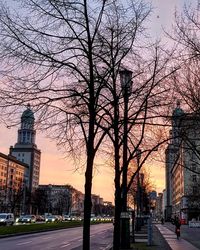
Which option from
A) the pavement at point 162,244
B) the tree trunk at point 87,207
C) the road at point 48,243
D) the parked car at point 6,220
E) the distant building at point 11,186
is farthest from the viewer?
the distant building at point 11,186

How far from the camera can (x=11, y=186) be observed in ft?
544

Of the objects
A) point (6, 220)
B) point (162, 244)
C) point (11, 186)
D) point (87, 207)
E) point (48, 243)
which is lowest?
point (48, 243)

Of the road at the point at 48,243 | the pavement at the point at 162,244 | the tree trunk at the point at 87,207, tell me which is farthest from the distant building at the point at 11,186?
the tree trunk at the point at 87,207

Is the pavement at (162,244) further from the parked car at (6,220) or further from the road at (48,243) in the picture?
the parked car at (6,220)

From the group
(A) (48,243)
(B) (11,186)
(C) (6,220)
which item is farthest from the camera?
(B) (11,186)

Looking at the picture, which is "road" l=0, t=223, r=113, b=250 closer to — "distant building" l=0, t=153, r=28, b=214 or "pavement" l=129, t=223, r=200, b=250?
"pavement" l=129, t=223, r=200, b=250

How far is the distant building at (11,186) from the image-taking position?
144 metres

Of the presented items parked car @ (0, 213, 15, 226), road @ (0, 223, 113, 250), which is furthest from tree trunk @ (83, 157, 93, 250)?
parked car @ (0, 213, 15, 226)

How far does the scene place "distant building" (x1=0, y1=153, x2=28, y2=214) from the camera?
14443 cm

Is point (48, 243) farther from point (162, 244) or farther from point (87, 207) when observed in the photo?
point (87, 207)

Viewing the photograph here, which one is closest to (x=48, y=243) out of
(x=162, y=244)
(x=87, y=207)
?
(x=162, y=244)

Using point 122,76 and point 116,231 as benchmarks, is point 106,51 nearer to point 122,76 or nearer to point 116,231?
point 122,76

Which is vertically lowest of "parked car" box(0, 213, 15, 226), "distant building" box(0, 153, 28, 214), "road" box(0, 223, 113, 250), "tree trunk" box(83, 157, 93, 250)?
"road" box(0, 223, 113, 250)

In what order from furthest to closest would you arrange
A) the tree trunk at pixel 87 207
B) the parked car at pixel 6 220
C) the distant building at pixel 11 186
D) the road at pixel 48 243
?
the distant building at pixel 11 186, the parked car at pixel 6 220, the road at pixel 48 243, the tree trunk at pixel 87 207
